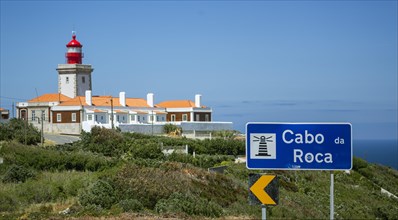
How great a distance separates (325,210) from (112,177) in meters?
7.97

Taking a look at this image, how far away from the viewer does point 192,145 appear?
163 feet

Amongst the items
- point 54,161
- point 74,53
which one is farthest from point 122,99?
point 54,161

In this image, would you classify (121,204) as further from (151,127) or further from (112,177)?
(151,127)

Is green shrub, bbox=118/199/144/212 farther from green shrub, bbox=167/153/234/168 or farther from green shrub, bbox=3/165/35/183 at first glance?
green shrub, bbox=167/153/234/168

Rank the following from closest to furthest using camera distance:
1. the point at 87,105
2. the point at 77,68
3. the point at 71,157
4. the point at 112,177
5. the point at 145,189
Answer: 1. the point at 145,189
2. the point at 112,177
3. the point at 71,157
4. the point at 87,105
5. the point at 77,68

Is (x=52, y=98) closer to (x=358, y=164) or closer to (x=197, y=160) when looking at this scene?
(x=197, y=160)

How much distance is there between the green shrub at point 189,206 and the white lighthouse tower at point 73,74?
5364 centimetres

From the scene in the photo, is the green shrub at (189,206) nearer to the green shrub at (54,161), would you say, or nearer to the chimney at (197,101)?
the green shrub at (54,161)

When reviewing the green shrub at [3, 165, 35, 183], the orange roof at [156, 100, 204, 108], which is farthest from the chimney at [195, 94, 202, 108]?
the green shrub at [3, 165, 35, 183]

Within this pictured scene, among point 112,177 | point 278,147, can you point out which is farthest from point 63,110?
point 278,147

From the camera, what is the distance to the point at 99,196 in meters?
20.5

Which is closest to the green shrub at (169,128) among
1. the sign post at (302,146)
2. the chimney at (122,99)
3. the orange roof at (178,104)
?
the chimney at (122,99)

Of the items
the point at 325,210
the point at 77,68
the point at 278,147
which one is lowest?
the point at 325,210

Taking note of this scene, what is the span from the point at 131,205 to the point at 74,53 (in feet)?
187
